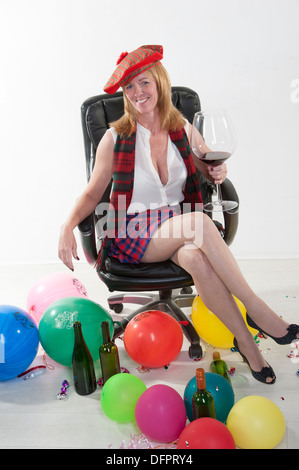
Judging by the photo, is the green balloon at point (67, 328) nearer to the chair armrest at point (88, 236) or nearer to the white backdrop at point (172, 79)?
the chair armrest at point (88, 236)

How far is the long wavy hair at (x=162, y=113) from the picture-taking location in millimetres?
2072

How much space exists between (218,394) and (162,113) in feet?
4.11

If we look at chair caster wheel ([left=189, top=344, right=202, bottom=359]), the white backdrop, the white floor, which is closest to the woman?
the white floor

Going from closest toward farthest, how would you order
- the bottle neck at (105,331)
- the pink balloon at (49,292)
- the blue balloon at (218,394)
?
the blue balloon at (218,394)
the bottle neck at (105,331)
the pink balloon at (49,292)

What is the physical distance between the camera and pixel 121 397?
1658 mm

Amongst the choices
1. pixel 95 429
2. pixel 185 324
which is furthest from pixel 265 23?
pixel 95 429

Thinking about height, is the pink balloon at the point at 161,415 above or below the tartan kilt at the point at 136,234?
below

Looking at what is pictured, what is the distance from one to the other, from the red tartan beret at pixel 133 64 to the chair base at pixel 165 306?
3.52 ft

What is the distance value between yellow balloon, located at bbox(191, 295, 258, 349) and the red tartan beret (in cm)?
101

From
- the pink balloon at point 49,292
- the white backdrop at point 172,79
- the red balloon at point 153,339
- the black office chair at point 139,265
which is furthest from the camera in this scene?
the white backdrop at point 172,79

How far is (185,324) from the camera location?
224 cm

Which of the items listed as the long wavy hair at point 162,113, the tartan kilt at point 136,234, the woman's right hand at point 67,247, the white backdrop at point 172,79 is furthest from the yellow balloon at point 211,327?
the white backdrop at point 172,79

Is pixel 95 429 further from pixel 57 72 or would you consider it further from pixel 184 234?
pixel 57 72

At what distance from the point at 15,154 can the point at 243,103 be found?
1687 mm
